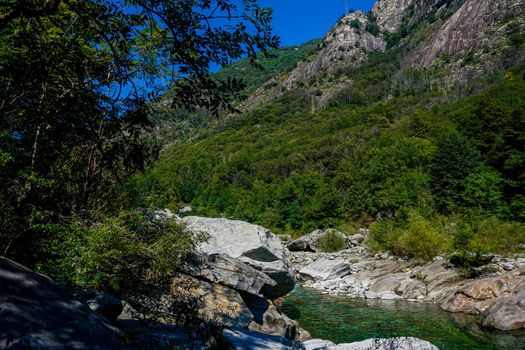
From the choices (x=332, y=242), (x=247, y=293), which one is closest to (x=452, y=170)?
(x=332, y=242)

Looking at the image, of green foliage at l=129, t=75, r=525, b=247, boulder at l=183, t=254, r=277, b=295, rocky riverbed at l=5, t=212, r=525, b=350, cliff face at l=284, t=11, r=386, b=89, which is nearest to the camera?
rocky riverbed at l=5, t=212, r=525, b=350

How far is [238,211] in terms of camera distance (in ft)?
244

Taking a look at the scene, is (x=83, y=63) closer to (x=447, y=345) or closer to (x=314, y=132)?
(x=447, y=345)

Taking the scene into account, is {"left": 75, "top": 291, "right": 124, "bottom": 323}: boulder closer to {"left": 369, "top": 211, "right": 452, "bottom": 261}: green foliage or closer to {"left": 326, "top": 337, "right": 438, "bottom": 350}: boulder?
{"left": 326, "top": 337, "right": 438, "bottom": 350}: boulder

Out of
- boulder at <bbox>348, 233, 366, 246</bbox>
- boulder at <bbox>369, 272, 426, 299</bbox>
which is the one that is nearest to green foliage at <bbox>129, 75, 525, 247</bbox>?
boulder at <bbox>348, 233, 366, 246</bbox>

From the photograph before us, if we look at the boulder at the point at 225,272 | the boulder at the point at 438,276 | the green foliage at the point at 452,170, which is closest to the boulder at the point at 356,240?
the green foliage at the point at 452,170

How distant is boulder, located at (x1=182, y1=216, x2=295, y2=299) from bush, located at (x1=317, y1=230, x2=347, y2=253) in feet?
78.1

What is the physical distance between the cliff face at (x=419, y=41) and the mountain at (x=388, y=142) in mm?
519

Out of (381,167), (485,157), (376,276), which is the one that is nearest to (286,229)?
(381,167)

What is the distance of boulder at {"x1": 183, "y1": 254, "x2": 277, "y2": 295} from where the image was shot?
9.84 meters

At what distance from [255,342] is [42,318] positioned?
2.82 m

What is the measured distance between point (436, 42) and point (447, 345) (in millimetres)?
132635

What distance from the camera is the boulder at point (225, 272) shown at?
9.84 meters

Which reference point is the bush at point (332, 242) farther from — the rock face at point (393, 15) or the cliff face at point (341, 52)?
the rock face at point (393, 15)
